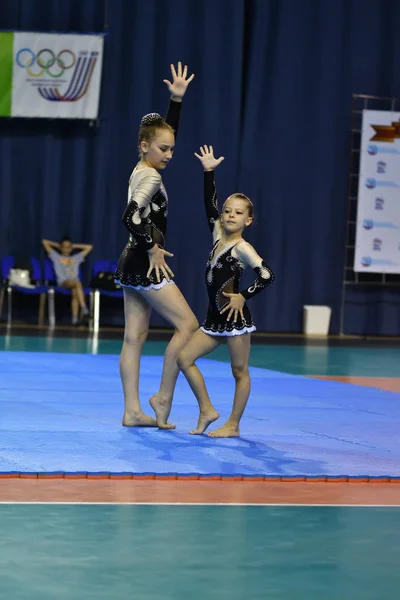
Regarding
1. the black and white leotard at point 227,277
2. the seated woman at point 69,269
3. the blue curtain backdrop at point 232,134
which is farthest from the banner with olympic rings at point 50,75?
the black and white leotard at point 227,277

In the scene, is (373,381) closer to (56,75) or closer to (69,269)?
(69,269)

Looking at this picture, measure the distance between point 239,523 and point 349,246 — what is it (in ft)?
37.9

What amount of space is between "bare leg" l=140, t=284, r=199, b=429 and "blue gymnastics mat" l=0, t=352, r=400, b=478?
16 centimetres

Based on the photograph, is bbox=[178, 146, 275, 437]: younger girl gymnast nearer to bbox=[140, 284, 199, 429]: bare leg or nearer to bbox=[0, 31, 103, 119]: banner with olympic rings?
bbox=[140, 284, 199, 429]: bare leg

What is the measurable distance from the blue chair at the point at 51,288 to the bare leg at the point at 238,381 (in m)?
8.44

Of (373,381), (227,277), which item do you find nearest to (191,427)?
(227,277)

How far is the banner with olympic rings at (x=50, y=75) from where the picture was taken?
14.2 m

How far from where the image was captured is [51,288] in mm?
13914

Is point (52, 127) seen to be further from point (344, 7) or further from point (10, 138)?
point (344, 7)

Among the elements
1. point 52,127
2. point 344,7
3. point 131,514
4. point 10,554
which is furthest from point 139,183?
point 344,7

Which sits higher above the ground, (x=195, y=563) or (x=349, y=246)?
(x=349, y=246)

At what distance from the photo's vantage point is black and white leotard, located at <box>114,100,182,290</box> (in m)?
5.64

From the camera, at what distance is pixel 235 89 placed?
1491 cm

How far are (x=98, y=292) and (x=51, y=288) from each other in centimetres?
58
